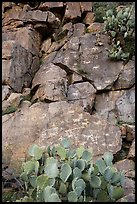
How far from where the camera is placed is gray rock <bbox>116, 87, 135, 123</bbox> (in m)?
7.54

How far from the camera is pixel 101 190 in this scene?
455 centimetres

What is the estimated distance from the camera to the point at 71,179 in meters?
4.46

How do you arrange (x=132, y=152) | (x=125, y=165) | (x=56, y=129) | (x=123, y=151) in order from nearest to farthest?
(x=125, y=165) < (x=132, y=152) < (x=123, y=151) < (x=56, y=129)

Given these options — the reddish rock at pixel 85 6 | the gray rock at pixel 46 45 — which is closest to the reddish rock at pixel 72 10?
the reddish rock at pixel 85 6

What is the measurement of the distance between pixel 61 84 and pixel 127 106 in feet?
4.82

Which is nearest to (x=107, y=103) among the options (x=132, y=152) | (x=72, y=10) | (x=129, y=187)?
(x=132, y=152)

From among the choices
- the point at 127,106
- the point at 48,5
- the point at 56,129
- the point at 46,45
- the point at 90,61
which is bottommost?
the point at 56,129

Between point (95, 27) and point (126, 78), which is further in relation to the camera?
point (95, 27)

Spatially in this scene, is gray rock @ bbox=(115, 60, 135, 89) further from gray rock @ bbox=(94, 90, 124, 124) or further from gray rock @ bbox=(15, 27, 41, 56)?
gray rock @ bbox=(15, 27, 41, 56)

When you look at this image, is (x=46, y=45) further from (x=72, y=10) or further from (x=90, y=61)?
(x=90, y=61)

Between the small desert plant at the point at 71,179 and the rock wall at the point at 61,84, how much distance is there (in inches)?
35.0

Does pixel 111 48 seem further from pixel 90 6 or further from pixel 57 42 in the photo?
pixel 90 6

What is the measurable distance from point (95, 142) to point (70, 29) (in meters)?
4.32

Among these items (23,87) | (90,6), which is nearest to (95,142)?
(23,87)
